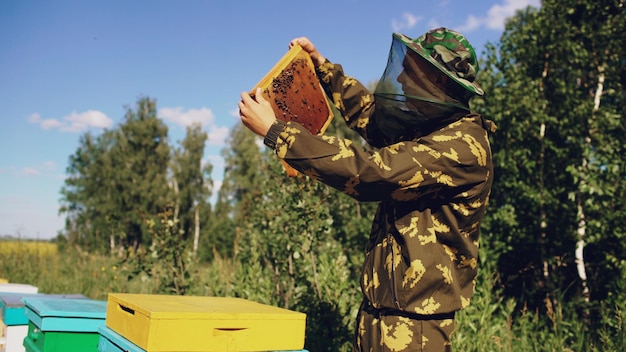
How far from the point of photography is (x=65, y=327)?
263cm

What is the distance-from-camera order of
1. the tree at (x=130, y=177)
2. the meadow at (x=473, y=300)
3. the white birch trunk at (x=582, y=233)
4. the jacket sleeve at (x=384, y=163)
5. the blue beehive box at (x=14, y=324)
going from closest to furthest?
the jacket sleeve at (x=384, y=163)
the blue beehive box at (x=14, y=324)
the meadow at (x=473, y=300)
the white birch trunk at (x=582, y=233)
the tree at (x=130, y=177)

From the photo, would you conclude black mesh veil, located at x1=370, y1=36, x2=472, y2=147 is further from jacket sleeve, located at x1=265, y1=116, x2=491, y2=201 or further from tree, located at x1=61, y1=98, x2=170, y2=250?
tree, located at x1=61, y1=98, x2=170, y2=250

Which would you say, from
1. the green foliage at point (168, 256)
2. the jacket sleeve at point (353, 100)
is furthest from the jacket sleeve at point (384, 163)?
the green foliage at point (168, 256)

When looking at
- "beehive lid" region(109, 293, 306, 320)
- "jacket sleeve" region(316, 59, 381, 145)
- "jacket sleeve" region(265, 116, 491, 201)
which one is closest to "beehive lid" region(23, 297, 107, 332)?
"beehive lid" region(109, 293, 306, 320)

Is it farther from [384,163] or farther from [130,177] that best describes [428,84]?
[130,177]

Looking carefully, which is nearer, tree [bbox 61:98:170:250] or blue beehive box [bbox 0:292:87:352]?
blue beehive box [bbox 0:292:87:352]

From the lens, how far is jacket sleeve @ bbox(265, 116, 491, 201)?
174cm

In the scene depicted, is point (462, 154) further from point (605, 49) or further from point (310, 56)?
point (605, 49)

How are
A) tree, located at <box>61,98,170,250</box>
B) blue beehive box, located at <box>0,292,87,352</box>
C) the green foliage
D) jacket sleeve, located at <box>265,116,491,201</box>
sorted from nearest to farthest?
jacket sleeve, located at <box>265,116,491,201</box>, blue beehive box, located at <box>0,292,87,352</box>, the green foliage, tree, located at <box>61,98,170,250</box>

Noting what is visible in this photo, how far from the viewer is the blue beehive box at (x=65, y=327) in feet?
8.55

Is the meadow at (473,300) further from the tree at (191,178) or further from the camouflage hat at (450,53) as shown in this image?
the tree at (191,178)

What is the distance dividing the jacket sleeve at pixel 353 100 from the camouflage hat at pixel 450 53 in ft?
1.58

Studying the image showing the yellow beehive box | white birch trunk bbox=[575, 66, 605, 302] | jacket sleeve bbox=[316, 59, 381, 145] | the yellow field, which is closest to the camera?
the yellow beehive box

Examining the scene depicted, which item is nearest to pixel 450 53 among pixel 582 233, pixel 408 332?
pixel 408 332
